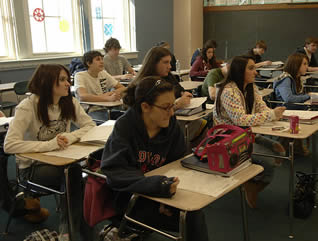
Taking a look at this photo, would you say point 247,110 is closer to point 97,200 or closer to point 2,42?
point 97,200

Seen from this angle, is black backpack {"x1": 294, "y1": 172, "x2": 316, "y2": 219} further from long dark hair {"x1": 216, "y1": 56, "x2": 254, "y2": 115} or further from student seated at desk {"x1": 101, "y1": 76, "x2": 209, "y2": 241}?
student seated at desk {"x1": 101, "y1": 76, "x2": 209, "y2": 241}

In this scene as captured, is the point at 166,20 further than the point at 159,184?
Yes

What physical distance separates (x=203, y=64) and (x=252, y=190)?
3.52 meters

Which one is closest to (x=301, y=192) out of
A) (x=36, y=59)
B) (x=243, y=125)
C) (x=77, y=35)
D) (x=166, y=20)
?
(x=243, y=125)

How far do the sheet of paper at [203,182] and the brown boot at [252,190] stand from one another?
1.16m

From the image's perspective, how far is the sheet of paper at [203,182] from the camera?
1.54 meters

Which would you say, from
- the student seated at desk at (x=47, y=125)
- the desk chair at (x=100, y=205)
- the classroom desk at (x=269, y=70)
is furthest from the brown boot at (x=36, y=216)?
the classroom desk at (x=269, y=70)

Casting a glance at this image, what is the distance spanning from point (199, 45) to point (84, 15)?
11.4 feet

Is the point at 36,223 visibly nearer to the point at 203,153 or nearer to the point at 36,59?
the point at 203,153

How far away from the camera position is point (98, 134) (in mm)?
2326

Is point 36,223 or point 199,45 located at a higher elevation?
point 199,45

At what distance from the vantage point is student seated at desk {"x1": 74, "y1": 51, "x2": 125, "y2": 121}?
12.2ft

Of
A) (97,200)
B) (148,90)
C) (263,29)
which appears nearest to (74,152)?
(97,200)

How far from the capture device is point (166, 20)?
352 inches
